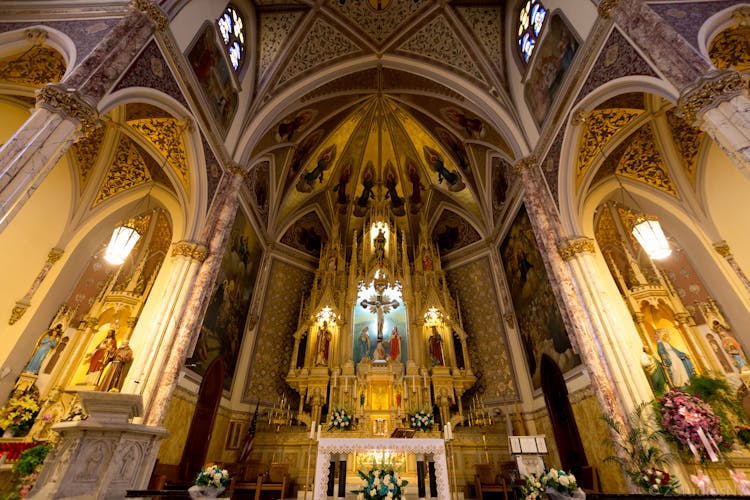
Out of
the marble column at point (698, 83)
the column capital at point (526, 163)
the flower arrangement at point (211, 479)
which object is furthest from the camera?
the column capital at point (526, 163)

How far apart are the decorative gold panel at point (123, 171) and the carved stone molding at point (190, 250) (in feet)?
11.8

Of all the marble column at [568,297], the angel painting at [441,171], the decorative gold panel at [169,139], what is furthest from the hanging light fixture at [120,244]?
the angel painting at [441,171]

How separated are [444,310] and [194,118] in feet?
34.8

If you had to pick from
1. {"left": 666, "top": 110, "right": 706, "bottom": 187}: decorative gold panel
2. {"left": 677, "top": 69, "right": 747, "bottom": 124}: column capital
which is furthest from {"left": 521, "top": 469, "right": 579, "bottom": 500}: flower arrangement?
{"left": 666, "top": 110, "right": 706, "bottom": 187}: decorative gold panel

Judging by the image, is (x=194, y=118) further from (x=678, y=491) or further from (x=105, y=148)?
(x=678, y=491)

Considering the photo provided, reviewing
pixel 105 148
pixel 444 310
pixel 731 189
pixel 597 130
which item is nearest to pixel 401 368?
pixel 444 310

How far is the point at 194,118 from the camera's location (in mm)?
8742

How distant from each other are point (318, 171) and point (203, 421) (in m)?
11.1

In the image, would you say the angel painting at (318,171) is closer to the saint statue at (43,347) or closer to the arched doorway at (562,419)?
the saint statue at (43,347)

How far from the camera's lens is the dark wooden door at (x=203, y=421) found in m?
9.01

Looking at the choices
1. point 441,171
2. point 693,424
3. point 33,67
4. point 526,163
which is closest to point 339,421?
point 693,424

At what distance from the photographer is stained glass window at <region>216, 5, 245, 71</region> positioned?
10195mm

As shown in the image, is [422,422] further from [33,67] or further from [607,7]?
[33,67]

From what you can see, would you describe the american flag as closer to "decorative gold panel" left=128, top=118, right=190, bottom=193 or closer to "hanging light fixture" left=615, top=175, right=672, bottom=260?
"decorative gold panel" left=128, top=118, right=190, bottom=193
